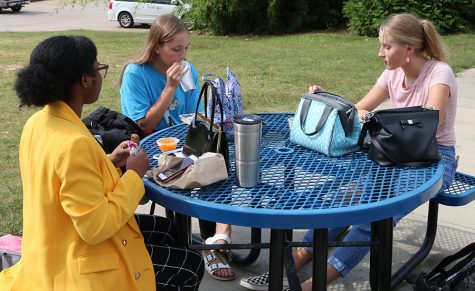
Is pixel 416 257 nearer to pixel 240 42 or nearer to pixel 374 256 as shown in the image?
pixel 374 256

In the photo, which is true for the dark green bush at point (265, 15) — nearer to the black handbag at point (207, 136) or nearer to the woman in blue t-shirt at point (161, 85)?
the woman in blue t-shirt at point (161, 85)

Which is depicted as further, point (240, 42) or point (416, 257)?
point (240, 42)

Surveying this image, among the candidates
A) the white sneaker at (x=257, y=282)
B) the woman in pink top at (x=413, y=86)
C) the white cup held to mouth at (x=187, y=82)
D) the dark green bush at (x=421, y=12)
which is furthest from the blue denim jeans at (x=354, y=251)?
the dark green bush at (x=421, y=12)

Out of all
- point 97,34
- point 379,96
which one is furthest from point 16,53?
point 379,96

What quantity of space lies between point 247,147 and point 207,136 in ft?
0.96

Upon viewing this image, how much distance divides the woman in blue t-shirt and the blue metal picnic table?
582mm

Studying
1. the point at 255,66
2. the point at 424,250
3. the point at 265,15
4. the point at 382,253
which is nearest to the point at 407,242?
the point at 424,250

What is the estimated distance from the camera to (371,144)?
2334 millimetres

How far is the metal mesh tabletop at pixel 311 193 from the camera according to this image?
1.83 m

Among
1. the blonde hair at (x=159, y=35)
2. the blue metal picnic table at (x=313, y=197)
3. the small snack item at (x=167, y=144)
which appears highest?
the blonde hair at (x=159, y=35)

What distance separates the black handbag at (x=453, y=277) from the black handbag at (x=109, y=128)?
5.19ft

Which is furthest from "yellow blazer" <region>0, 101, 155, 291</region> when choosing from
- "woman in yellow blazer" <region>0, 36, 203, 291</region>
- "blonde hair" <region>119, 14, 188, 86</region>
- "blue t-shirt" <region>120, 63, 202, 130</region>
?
"blonde hair" <region>119, 14, 188, 86</region>

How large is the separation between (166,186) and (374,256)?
1110 millimetres

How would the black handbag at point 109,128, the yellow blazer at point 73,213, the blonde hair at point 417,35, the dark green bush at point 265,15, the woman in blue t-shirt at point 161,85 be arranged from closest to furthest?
the yellow blazer at point 73,213
the black handbag at point 109,128
the blonde hair at point 417,35
the woman in blue t-shirt at point 161,85
the dark green bush at point 265,15
